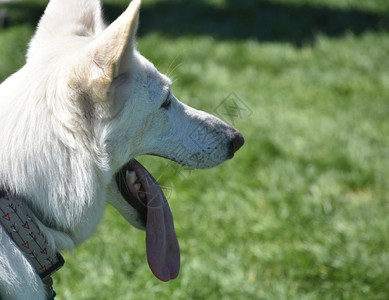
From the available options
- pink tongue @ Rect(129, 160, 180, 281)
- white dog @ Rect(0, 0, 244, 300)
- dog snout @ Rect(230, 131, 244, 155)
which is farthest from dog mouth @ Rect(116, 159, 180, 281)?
dog snout @ Rect(230, 131, 244, 155)

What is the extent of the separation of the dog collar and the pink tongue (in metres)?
0.58

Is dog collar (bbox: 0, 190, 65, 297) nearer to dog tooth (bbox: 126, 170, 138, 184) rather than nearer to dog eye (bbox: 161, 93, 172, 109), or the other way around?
dog tooth (bbox: 126, 170, 138, 184)

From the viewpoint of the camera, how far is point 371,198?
3.98 metres

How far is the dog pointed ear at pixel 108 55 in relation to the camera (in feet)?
5.64

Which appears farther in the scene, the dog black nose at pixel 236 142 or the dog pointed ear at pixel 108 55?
the dog black nose at pixel 236 142

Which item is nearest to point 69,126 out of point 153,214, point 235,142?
point 153,214

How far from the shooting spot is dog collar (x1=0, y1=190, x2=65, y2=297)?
179 cm

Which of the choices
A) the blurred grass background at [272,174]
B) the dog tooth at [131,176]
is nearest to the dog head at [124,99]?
the dog tooth at [131,176]

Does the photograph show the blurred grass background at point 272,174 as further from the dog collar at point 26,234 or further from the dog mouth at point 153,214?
the dog collar at point 26,234

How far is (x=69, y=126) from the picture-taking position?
1883 millimetres

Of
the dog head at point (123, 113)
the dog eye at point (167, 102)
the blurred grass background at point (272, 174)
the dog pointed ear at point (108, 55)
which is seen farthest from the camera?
the blurred grass background at point (272, 174)

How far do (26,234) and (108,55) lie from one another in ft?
2.16

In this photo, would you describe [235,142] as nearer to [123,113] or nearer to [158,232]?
[158,232]

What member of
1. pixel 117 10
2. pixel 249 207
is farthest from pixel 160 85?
pixel 117 10
